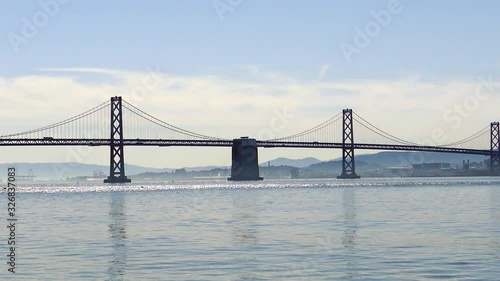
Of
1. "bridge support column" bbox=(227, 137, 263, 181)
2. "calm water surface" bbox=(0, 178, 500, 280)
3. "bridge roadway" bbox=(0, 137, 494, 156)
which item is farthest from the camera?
"bridge support column" bbox=(227, 137, 263, 181)

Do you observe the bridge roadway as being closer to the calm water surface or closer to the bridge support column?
the bridge support column

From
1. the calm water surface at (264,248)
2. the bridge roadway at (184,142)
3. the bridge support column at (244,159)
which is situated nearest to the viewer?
the calm water surface at (264,248)

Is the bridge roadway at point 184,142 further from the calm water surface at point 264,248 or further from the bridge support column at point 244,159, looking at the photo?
the calm water surface at point 264,248

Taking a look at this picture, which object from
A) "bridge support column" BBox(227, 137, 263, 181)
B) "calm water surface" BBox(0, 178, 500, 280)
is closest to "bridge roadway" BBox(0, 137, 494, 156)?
"bridge support column" BBox(227, 137, 263, 181)

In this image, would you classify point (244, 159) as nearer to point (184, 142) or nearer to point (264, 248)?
point (184, 142)

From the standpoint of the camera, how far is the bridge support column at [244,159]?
131 meters

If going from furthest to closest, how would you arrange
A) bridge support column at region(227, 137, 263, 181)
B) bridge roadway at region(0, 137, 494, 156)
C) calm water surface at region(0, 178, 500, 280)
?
bridge support column at region(227, 137, 263, 181)
bridge roadway at region(0, 137, 494, 156)
calm water surface at region(0, 178, 500, 280)

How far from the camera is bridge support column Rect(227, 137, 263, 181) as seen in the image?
131 m

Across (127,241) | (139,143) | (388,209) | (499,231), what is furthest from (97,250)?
(139,143)

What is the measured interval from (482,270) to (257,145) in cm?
11262

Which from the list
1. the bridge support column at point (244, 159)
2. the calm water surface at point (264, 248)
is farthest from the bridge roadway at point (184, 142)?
the calm water surface at point (264, 248)

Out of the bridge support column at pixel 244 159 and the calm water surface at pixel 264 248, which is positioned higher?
the bridge support column at pixel 244 159

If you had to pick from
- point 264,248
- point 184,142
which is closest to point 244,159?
point 184,142

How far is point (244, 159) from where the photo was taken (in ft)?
453
